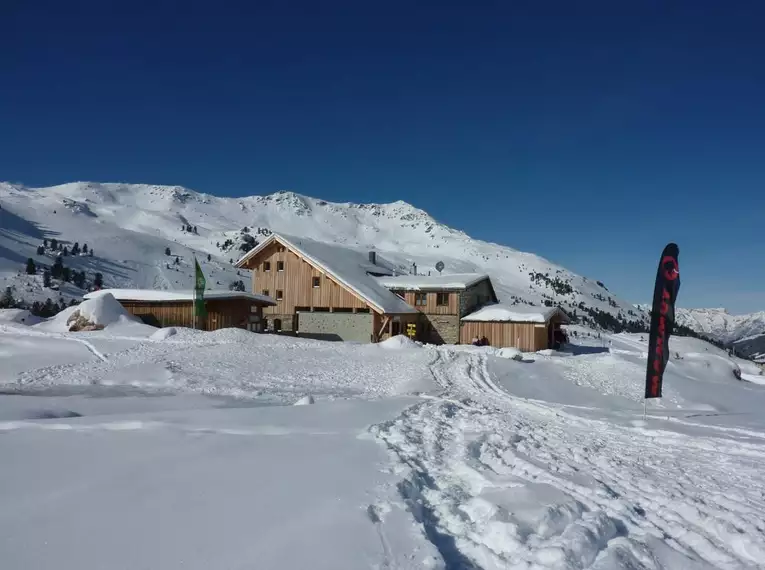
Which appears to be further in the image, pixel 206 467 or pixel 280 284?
pixel 280 284

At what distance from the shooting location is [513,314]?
34156 millimetres

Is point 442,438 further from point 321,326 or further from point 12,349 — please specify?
point 321,326

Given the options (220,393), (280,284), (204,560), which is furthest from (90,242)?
(204,560)

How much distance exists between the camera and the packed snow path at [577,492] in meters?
4.44

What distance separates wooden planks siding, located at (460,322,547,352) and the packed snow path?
70.3 ft

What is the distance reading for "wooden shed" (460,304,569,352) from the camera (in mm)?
33125

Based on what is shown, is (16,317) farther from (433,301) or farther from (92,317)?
(433,301)

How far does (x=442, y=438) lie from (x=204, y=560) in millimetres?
5601

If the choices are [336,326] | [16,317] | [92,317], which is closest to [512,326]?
[336,326]

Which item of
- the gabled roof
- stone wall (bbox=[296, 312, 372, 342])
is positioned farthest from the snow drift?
stone wall (bbox=[296, 312, 372, 342])

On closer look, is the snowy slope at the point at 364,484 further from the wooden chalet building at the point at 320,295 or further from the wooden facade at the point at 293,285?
the wooden facade at the point at 293,285

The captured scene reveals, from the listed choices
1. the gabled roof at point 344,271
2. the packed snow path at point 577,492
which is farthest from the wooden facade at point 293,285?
the packed snow path at point 577,492

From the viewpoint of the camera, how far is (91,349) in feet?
64.0

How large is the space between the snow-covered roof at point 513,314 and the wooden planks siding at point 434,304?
3.56 feet
